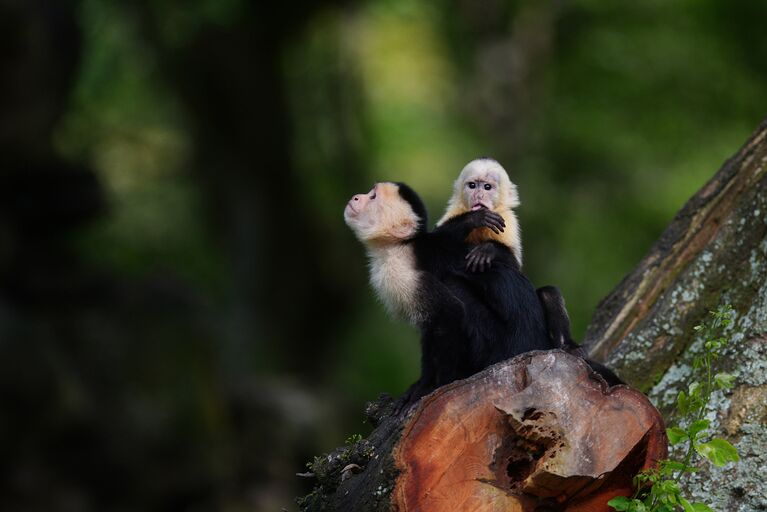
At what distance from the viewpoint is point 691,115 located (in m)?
17.9

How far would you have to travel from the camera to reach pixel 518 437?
4301mm

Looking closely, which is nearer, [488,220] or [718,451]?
[718,451]

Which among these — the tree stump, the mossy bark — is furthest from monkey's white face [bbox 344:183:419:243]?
the mossy bark

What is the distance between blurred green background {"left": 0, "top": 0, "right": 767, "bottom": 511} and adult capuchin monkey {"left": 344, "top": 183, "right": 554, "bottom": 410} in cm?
837

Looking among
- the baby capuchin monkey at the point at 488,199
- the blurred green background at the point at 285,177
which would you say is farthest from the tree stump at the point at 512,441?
the blurred green background at the point at 285,177

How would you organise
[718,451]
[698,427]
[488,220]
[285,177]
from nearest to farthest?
1. [698,427]
2. [718,451]
3. [488,220]
4. [285,177]

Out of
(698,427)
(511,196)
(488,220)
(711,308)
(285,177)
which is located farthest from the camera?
(285,177)

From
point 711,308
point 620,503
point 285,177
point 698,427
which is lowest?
point 620,503

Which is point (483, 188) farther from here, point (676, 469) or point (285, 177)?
point (285, 177)

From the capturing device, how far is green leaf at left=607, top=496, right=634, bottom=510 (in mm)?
4363

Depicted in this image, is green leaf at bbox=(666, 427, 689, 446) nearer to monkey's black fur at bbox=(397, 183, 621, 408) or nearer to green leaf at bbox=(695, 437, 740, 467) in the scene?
green leaf at bbox=(695, 437, 740, 467)

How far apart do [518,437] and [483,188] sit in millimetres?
1435

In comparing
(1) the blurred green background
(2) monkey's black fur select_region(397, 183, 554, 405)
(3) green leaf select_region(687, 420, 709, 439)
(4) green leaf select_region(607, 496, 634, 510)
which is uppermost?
(1) the blurred green background

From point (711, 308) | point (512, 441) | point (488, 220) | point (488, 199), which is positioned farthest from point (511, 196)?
point (512, 441)
